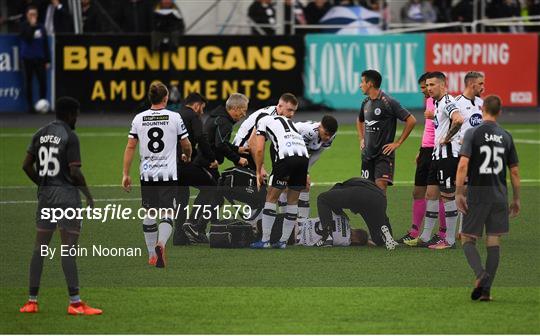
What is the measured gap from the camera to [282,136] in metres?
15.0

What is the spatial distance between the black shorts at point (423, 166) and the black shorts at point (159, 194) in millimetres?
3488

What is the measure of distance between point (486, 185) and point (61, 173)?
13.2ft

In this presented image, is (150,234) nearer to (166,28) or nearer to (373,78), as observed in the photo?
(373,78)

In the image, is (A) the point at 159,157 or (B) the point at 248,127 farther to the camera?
(B) the point at 248,127

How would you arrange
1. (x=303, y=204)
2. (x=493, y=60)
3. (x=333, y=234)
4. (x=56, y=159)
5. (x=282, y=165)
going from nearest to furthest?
1. (x=56, y=159)
2. (x=282, y=165)
3. (x=333, y=234)
4. (x=303, y=204)
5. (x=493, y=60)

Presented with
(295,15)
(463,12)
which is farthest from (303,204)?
(463,12)

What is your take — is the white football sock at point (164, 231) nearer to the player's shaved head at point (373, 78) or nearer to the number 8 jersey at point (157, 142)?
the number 8 jersey at point (157, 142)

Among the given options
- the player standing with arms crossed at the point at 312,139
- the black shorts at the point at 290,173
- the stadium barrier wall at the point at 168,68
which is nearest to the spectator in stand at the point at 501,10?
the stadium barrier wall at the point at 168,68

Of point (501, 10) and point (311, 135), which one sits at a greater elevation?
point (501, 10)

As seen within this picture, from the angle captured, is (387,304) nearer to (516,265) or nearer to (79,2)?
(516,265)

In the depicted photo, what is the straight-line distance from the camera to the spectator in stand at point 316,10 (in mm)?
31500

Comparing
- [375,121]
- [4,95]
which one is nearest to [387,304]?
[375,121]

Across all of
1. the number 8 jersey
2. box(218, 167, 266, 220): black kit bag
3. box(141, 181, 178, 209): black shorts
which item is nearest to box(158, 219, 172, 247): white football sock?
box(141, 181, 178, 209): black shorts

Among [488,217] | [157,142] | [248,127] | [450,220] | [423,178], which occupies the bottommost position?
[450,220]
